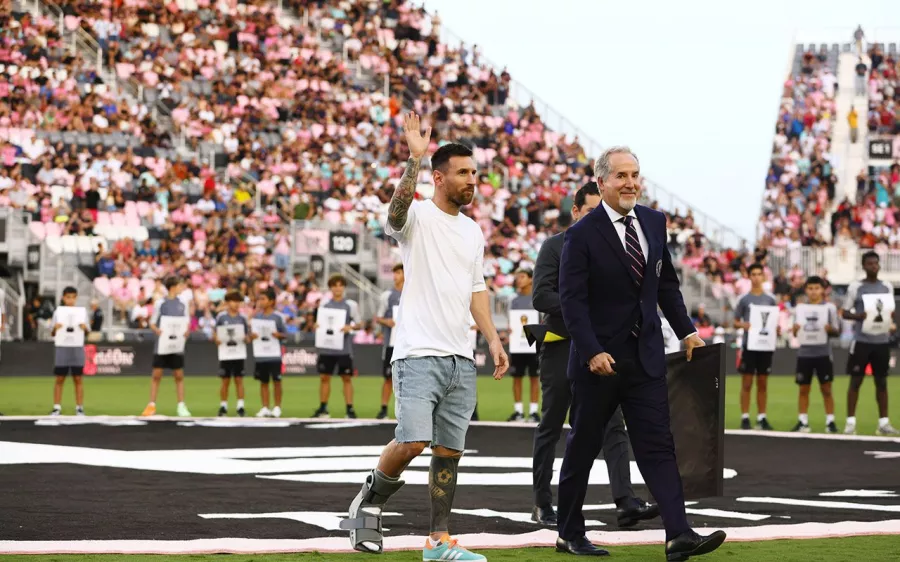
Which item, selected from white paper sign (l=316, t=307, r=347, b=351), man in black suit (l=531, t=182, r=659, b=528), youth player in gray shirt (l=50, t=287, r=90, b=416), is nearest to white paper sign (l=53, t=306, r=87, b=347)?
youth player in gray shirt (l=50, t=287, r=90, b=416)

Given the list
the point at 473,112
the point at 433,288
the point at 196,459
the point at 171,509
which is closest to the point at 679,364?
the point at 433,288

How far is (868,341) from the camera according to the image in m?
17.0

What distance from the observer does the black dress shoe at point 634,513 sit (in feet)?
28.9

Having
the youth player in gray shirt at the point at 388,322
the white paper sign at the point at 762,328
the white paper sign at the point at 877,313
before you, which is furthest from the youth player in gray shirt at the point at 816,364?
the youth player in gray shirt at the point at 388,322

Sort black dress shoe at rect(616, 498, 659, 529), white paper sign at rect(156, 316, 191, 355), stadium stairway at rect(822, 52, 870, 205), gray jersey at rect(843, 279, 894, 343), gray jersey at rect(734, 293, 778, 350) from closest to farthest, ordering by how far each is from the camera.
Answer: black dress shoe at rect(616, 498, 659, 529), gray jersey at rect(843, 279, 894, 343), gray jersey at rect(734, 293, 778, 350), white paper sign at rect(156, 316, 191, 355), stadium stairway at rect(822, 52, 870, 205)

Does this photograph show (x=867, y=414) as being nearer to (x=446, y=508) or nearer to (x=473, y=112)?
(x=446, y=508)

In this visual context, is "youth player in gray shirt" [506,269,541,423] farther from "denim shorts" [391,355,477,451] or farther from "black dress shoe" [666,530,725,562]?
"black dress shoe" [666,530,725,562]

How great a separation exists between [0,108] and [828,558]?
31.8 m

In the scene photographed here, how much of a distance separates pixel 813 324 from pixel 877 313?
1.21 m

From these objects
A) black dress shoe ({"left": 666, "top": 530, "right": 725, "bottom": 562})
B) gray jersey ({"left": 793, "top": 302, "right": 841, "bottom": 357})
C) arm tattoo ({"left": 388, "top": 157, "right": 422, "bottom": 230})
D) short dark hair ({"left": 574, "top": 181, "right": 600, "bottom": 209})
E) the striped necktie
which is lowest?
black dress shoe ({"left": 666, "top": 530, "right": 725, "bottom": 562})

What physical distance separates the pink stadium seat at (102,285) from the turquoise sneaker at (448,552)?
2411 cm

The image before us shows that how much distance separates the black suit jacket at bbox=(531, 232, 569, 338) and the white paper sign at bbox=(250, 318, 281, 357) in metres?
11.5

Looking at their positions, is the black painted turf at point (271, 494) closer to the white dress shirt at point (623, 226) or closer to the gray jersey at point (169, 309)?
the white dress shirt at point (623, 226)

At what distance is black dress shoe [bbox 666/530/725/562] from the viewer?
23.0ft
